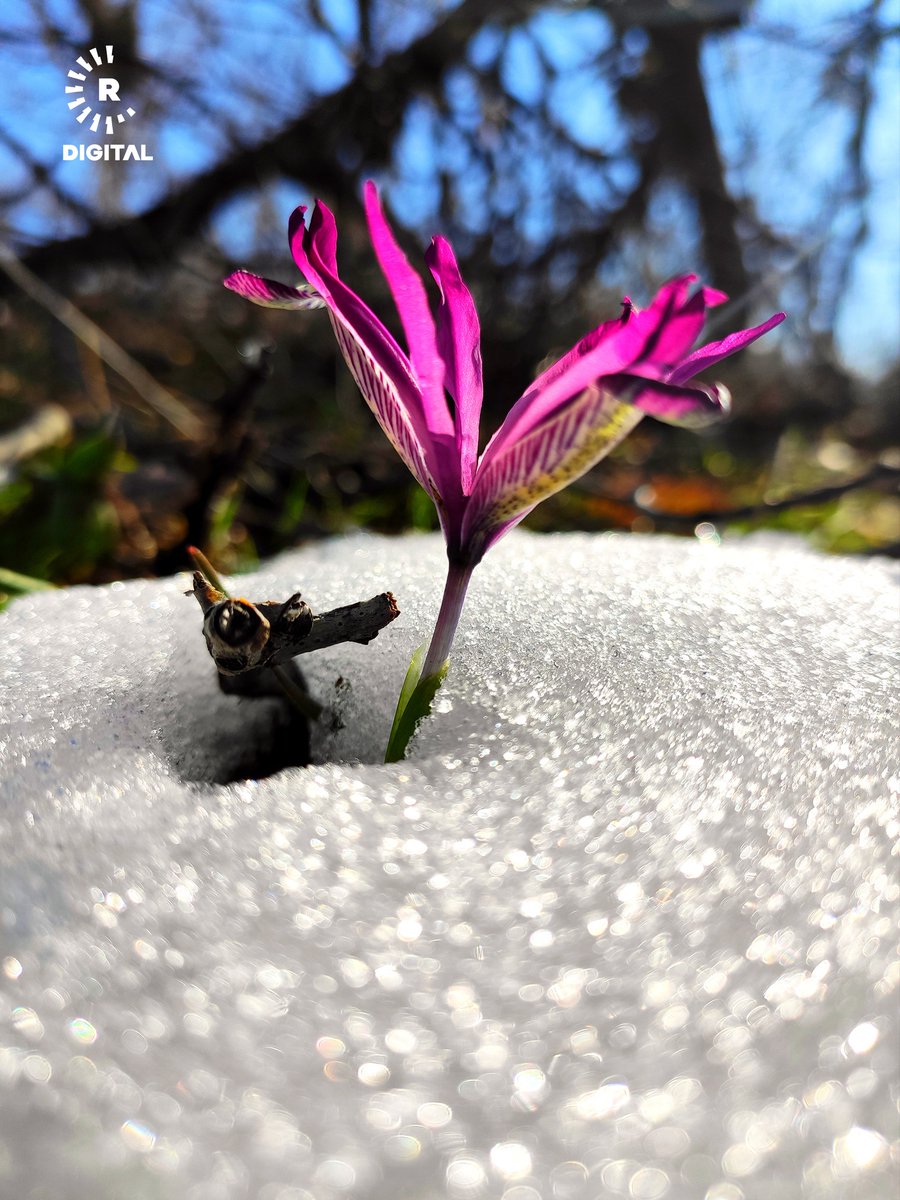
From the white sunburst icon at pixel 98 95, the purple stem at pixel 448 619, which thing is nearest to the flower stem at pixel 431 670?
the purple stem at pixel 448 619

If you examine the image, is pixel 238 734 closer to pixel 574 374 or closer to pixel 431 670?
pixel 431 670

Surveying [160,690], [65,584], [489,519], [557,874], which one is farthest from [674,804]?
[65,584]

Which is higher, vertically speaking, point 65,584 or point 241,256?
point 241,256

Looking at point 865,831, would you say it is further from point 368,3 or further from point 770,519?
point 368,3

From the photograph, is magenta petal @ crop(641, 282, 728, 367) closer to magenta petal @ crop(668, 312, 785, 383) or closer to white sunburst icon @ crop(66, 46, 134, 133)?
magenta petal @ crop(668, 312, 785, 383)

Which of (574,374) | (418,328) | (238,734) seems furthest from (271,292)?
(238,734)
